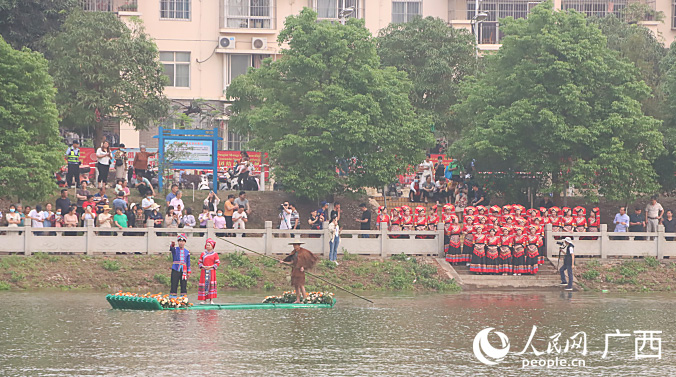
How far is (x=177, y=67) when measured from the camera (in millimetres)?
57062

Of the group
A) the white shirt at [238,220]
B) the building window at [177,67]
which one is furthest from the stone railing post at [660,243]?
the building window at [177,67]

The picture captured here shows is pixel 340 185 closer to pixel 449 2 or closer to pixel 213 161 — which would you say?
pixel 213 161

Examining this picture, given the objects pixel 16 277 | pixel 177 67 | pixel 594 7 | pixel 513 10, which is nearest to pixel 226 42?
pixel 177 67

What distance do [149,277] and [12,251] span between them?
4200mm

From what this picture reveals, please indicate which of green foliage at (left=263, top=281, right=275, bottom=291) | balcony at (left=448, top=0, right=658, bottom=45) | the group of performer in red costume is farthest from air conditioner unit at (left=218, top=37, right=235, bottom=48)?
green foliage at (left=263, top=281, right=275, bottom=291)

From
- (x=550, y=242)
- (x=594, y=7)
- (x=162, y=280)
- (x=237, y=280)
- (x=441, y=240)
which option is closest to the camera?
(x=162, y=280)

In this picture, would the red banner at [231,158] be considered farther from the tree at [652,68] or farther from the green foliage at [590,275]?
the green foliage at [590,275]

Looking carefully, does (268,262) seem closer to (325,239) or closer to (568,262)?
(325,239)

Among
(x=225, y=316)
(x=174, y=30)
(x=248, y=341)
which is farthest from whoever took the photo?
(x=174, y=30)

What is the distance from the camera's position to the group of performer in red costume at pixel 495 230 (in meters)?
33.2

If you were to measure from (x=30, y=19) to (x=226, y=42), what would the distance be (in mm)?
12009

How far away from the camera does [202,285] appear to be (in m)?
26.8

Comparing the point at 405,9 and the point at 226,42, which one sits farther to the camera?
the point at 405,9

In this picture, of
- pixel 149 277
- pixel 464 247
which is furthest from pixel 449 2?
pixel 149 277
